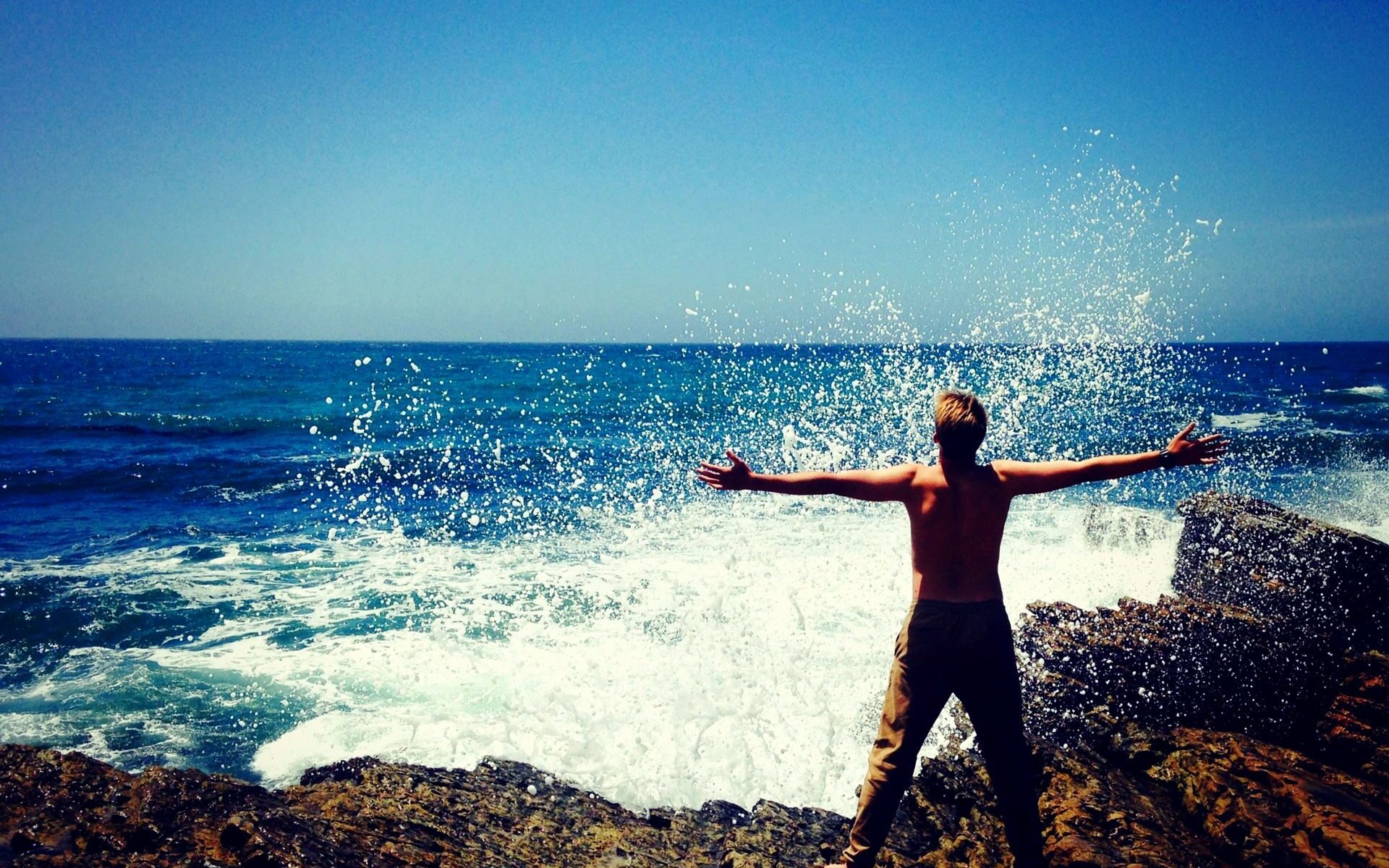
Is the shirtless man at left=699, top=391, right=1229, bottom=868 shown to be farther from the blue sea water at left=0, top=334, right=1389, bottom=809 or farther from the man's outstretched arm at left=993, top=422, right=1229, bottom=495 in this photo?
the blue sea water at left=0, top=334, right=1389, bottom=809

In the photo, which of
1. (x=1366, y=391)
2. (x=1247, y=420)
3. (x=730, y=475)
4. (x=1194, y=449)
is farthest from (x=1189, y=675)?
(x=1366, y=391)

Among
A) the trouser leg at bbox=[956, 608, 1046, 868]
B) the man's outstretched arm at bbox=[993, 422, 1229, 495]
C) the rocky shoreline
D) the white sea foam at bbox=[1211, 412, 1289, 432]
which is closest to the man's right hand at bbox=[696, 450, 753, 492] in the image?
the man's outstretched arm at bbox=[993, 422, 1229, 495]

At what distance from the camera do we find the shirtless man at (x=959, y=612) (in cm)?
300

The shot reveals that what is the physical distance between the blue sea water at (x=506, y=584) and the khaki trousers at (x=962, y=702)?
228cm

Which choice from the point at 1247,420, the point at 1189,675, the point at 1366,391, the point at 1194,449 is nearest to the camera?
the point at 1194,449

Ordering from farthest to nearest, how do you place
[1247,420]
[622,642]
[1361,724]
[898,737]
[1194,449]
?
[1247,420] → [622,642] → [1361,724] → [1194,449] → [898,737]

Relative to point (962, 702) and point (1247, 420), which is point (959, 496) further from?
point (1247, 420)

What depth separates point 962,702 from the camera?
9.87 feet

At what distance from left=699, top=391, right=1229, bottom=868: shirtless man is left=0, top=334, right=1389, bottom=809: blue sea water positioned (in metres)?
2.37

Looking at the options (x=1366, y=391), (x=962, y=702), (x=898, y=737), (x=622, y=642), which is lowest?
(x=622, y=642)

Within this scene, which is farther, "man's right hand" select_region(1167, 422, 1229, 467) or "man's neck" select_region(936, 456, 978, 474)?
"man's right hand" select_region(1167, 422, 1229, 467)

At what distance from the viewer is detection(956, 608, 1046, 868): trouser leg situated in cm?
300

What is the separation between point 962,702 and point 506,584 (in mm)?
8120

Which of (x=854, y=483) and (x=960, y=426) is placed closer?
(x=960, y=426)
